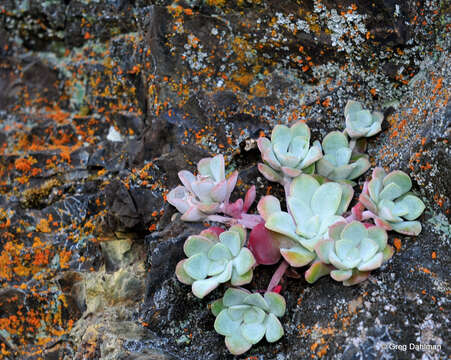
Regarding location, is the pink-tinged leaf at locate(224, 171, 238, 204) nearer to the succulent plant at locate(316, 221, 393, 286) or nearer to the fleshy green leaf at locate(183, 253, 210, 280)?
the fleshy green leaf at locate(183, 253, 210, 280)

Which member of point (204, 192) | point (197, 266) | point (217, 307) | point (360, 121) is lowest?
point (217, 307)

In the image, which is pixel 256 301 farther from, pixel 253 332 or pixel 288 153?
pixel 288 153

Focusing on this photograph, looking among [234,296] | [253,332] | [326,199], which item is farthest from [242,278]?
[326,199]

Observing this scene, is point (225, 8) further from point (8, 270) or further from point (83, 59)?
point (8, 270)

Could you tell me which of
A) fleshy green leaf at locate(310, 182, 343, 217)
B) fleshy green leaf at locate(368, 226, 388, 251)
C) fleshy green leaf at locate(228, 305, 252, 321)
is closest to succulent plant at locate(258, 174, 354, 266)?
fleshy green leaf at locate(310, 182, 343, 217)

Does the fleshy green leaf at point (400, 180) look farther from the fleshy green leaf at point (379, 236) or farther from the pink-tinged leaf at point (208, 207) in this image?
the pink-tinged leaf at point (208, 207)
